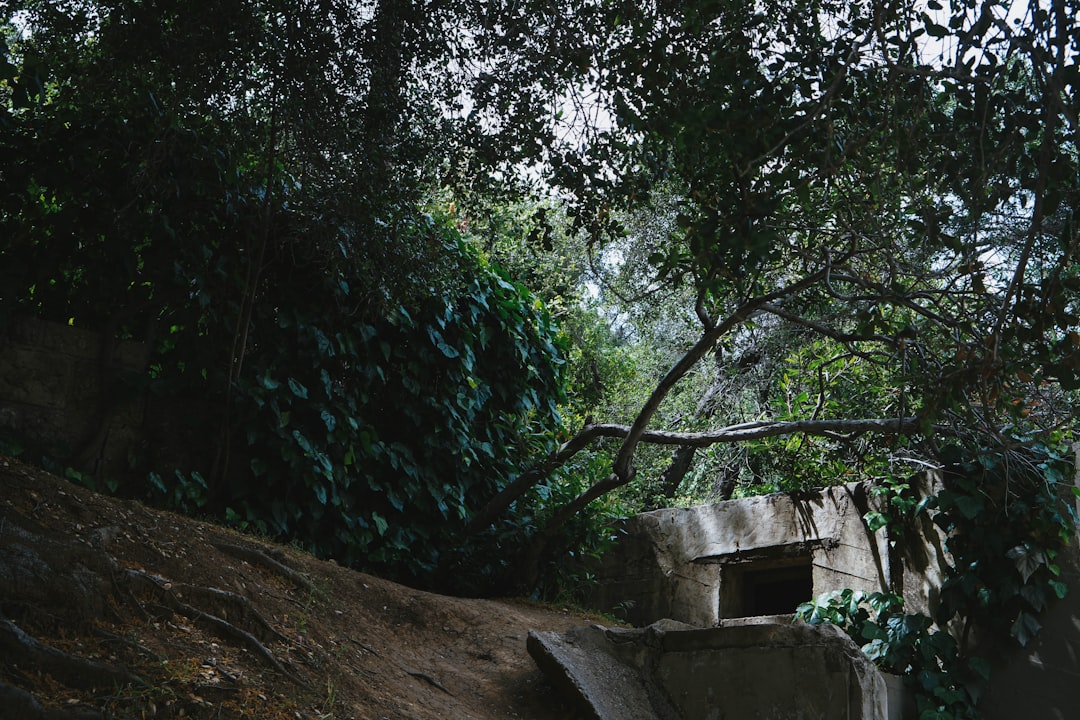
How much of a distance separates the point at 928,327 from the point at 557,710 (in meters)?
3.30

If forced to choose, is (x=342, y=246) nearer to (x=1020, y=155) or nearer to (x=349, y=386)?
(x=349, y=386)

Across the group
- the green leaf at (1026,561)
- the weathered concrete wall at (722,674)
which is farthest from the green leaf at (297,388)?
the green leaf at (1026,561)

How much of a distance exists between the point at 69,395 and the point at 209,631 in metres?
2.64

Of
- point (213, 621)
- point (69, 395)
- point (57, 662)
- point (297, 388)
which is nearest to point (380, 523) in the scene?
point (297, 388)

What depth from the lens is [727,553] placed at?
8.46m

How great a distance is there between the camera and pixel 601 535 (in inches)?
300

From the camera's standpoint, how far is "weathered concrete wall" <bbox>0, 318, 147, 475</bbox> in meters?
5.64

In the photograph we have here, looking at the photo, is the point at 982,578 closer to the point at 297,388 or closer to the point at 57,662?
the point at 297,388

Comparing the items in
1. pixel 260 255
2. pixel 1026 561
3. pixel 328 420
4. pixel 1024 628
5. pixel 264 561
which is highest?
pixel 260 255

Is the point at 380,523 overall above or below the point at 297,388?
below

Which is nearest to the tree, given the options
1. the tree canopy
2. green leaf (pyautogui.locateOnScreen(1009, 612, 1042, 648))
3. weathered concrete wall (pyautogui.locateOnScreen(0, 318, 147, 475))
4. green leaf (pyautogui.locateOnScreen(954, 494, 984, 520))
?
the tree canopy

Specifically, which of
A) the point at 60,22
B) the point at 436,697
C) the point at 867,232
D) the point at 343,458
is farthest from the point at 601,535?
the point at 60,22

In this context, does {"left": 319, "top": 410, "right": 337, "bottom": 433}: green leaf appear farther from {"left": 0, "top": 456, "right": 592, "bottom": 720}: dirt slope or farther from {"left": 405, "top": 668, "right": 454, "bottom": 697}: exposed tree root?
{"left": 405, "top": 668, "right": 454, "bottom": 697}: exposed tree root

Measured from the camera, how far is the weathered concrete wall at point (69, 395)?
18.5 ft
